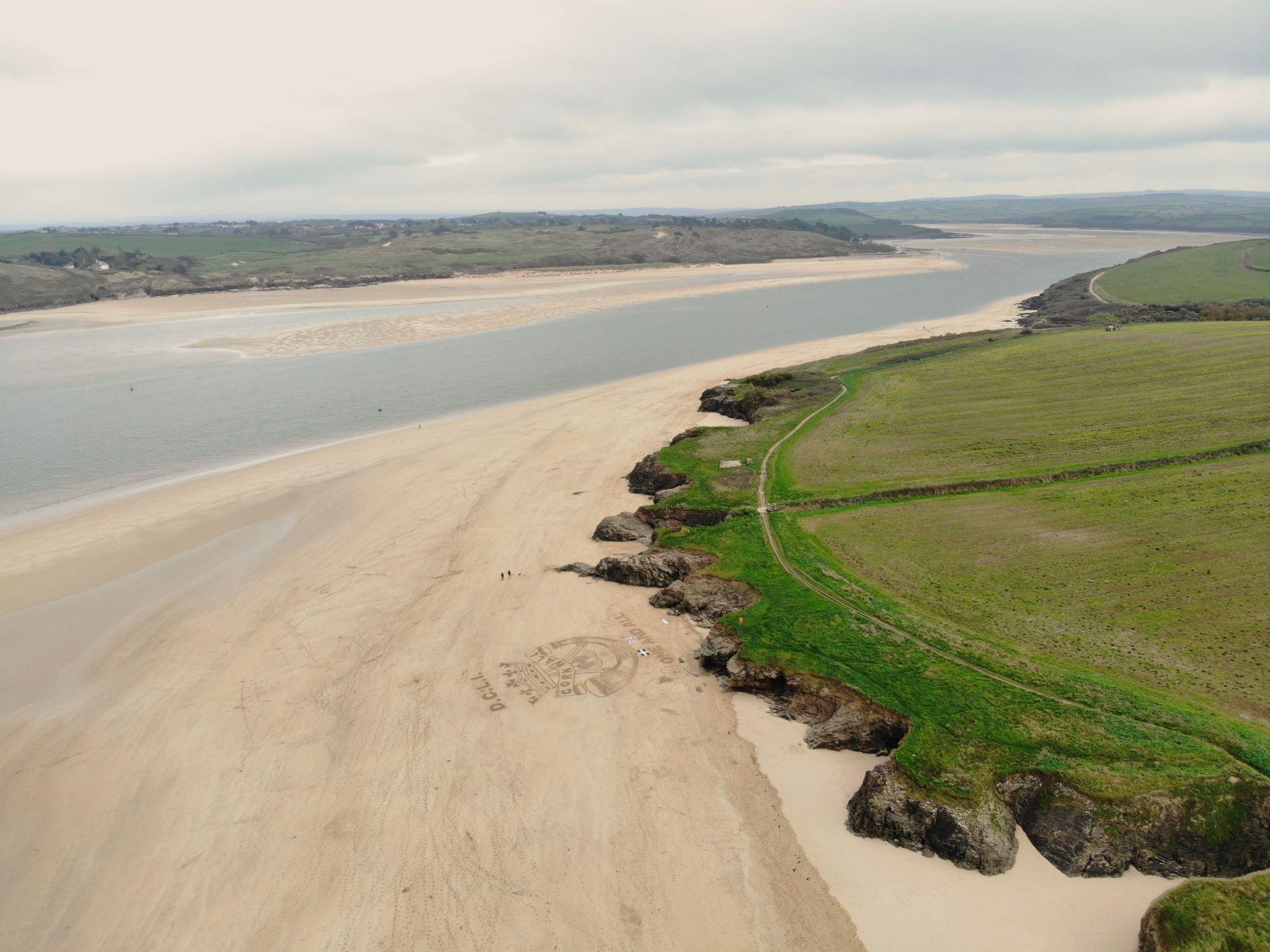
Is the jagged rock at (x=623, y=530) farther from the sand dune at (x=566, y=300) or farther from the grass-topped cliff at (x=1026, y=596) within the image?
the sand dune at (x=566, y=300)

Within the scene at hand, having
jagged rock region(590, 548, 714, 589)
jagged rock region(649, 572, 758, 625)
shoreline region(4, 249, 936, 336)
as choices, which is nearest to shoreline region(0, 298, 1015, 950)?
jagged rock region(649, 572, 758, 625)

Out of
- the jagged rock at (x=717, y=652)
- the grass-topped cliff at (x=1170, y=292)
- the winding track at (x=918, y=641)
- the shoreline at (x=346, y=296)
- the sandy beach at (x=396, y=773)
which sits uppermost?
the shoreline at (x=346, y=296)

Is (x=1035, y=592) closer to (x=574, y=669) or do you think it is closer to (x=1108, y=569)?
(x=1108, y=569)

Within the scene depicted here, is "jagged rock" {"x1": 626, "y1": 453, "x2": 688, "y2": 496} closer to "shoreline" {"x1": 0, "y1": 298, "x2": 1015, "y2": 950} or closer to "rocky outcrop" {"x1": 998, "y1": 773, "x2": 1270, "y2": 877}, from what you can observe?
"shoreline" {"x1": 0, "y1": 298, "x2": 1015, "y2": 950}

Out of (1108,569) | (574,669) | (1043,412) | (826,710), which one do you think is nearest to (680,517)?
(574,669)

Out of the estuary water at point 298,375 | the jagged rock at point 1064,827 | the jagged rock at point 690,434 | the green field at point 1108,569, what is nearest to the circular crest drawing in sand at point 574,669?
the green field at point 1108,569

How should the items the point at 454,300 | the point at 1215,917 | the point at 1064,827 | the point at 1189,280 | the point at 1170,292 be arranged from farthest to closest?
the point at 454,300 → the point at 1189,280 → the point at 1170,292 → the point at 1064,827 → the point at 1215,917
